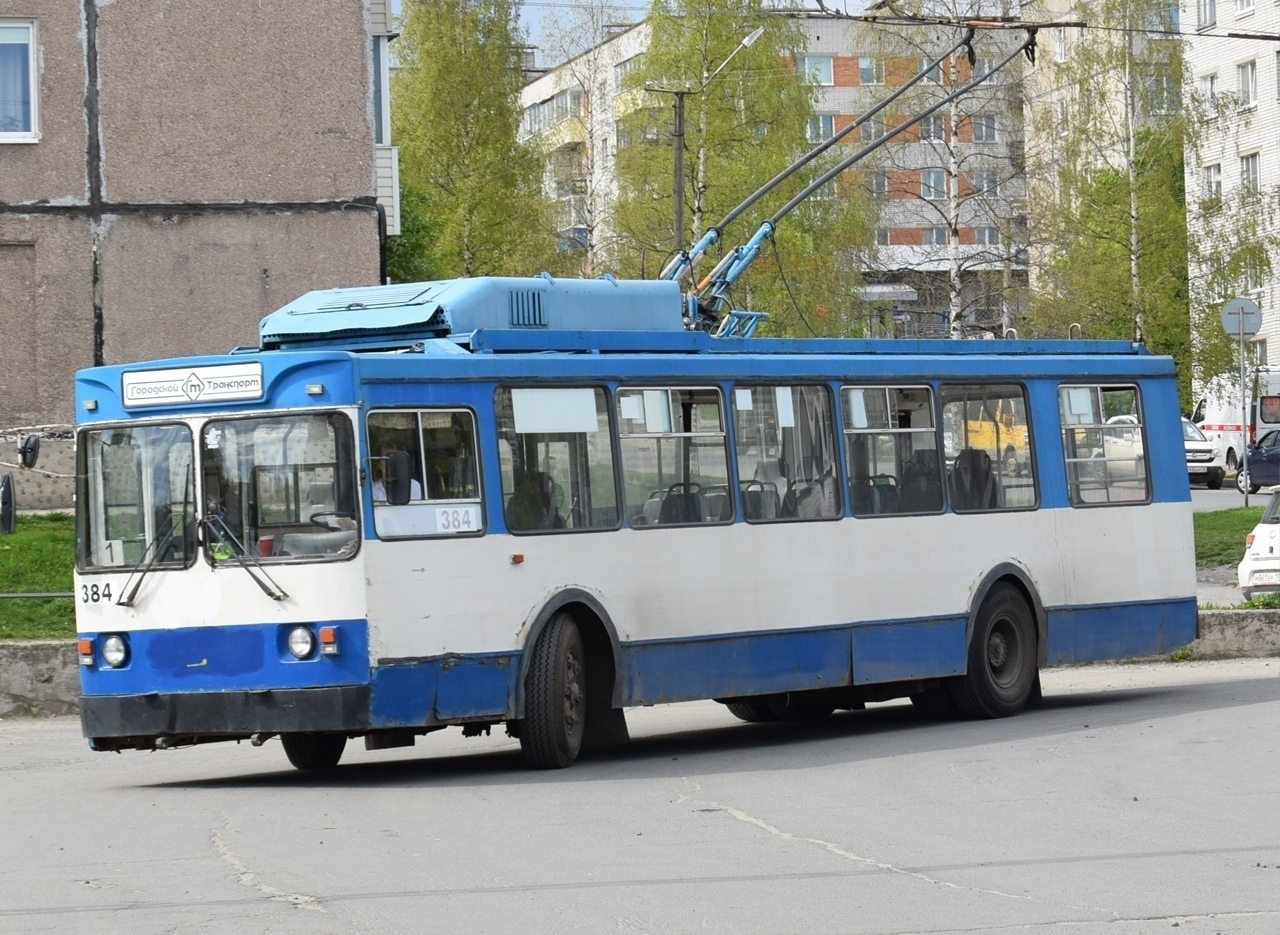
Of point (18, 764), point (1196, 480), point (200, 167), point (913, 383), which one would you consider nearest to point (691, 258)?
point (913, 383)

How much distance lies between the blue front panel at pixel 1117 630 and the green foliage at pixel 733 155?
39020mm

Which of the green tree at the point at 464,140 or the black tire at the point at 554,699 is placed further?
the green tree at the point at 464,140

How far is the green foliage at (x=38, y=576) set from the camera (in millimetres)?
19609

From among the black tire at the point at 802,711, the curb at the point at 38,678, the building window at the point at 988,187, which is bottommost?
the black tire at the point at 802,711

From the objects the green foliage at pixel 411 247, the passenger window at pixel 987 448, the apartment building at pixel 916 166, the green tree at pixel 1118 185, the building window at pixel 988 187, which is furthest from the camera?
the green tree at pixel 1118 185

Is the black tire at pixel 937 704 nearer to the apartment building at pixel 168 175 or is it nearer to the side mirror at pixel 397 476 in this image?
the side mirror at pixel 397 476

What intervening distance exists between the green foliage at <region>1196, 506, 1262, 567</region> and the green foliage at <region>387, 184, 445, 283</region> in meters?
25.8

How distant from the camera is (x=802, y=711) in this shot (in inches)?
687

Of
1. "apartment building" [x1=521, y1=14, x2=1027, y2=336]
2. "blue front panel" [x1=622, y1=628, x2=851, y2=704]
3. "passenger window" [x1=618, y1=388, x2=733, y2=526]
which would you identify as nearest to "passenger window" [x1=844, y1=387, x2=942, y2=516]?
"blue front panel" [x1=622, y1=628, x2=851, y2=704]

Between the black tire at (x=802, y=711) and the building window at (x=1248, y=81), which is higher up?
the building window at (x=1248, y=81)

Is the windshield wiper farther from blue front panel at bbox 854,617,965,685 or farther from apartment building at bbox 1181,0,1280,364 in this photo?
apartment building at bbox 1181,0,1280,364

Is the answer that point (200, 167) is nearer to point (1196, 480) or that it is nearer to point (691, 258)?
point (691, 258)

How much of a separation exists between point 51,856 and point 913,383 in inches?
312

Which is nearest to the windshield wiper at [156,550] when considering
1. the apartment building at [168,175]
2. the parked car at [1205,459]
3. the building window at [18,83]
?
the apartment building at [168,175]
